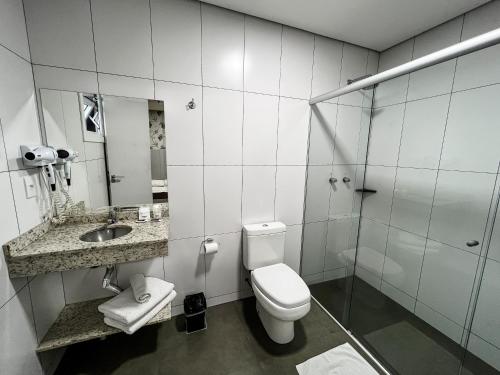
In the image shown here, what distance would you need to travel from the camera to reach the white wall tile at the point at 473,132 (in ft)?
4.21

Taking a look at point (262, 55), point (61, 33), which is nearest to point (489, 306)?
point (262, 55)

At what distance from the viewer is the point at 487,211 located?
1314 mm

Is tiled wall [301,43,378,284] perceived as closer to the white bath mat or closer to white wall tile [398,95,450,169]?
white wall tile [398,95,450,169]

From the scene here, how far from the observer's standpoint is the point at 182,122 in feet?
5.10

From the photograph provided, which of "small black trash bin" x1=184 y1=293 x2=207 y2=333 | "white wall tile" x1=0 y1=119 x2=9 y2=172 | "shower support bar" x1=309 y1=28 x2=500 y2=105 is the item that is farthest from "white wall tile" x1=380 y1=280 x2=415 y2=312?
"white wall tile" x1=0 y1=119 x2=9 y2=172

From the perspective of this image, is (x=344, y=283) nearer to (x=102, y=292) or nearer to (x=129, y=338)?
(x=129, y=338)

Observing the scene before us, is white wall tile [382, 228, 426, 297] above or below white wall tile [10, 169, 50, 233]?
below

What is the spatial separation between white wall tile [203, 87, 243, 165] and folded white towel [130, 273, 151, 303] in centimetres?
98

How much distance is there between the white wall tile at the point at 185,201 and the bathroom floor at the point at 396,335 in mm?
1448

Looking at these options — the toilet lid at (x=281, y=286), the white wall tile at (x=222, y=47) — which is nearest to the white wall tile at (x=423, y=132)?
the toilet lid at (x=281, y=286)

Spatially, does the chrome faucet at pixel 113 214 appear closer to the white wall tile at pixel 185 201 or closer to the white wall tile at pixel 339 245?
the white wall tile at pixel 185 201

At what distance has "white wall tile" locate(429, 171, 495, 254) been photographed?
4.36 feet

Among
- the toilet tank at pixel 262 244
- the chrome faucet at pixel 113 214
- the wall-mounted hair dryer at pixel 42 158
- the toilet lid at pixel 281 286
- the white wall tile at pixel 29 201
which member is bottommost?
the toilet lid at pixel 281 286

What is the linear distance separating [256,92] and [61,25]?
129 centimetres
